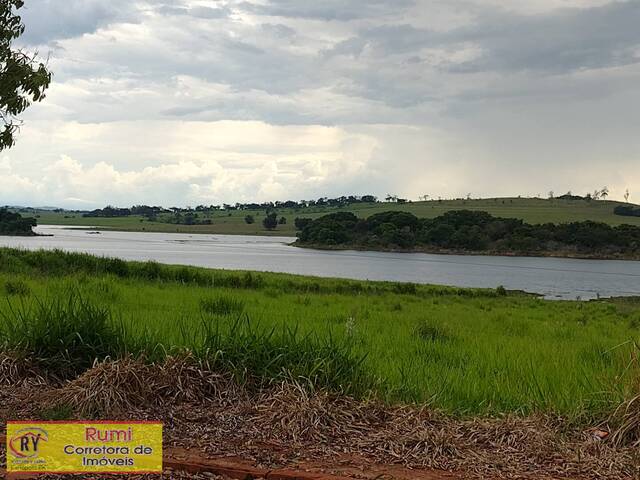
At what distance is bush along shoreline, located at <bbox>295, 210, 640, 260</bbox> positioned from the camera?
11769 centimetres

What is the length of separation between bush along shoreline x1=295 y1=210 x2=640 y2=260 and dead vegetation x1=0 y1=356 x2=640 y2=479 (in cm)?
11944

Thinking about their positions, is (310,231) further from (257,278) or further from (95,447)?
(95,447)

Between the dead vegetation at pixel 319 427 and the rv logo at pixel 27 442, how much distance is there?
0.64 metres

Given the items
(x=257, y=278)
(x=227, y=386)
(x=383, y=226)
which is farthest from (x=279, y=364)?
(x=383, y=226)

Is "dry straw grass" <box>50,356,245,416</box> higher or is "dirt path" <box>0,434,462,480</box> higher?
"dry straw grass" <box>50,356,245,416</box>

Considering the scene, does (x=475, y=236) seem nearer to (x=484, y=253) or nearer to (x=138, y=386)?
(x=484, y=253)

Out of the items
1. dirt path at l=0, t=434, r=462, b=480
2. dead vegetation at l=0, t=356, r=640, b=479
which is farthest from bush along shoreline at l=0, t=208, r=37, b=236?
dirt path at l=0, t=434, r=462, b=480

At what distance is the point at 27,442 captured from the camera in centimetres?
382

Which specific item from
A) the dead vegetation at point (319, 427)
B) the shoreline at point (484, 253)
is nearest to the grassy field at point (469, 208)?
the shoreline at point (484, 253)

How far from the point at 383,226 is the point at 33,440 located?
127 m

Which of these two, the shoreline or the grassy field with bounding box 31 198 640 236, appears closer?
the shoreline

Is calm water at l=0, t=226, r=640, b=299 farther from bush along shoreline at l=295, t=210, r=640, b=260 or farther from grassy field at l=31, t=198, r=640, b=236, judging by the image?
grassy field at l=31, t=198, r=640, b=236

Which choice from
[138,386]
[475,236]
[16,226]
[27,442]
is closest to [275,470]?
[27,442]

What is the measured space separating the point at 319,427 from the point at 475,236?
12313cm
